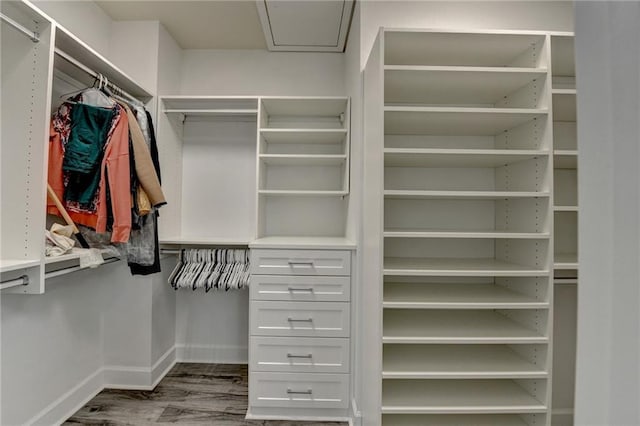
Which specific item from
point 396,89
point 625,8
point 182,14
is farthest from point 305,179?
point 625,8

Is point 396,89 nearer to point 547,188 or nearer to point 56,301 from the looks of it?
point 547,188

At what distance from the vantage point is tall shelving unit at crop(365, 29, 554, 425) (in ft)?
4.92

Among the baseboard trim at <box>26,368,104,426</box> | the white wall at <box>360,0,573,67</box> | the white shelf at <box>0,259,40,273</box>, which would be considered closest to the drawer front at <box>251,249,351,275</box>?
the white shelf at <box>0,259,40,273</box>

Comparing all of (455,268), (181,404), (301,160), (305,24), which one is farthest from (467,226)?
(181,404)

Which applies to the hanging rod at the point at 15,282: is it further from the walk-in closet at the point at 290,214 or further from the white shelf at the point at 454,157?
the white shelf at the point at 454,157

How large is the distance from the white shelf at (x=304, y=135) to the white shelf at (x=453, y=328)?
127 centimetres

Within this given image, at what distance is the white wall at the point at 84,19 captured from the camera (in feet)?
6.34

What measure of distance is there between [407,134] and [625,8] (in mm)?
1620

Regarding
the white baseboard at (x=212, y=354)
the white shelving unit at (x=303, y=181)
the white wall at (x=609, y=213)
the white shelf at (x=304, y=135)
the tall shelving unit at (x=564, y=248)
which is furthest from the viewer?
the white baseboard at (x=212, y=354)

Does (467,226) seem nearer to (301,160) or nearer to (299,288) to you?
(299,288)

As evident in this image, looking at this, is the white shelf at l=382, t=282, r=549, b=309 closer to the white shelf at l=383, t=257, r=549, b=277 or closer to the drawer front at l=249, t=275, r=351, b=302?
the white shelf at l=383, t=257, r=549, b=277

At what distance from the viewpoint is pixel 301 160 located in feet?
8.31

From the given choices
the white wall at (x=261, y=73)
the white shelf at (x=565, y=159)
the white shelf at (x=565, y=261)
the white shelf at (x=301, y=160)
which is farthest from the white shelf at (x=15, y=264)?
the white shelf at (x=565, y=159)

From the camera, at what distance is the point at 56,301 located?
1.99 m
